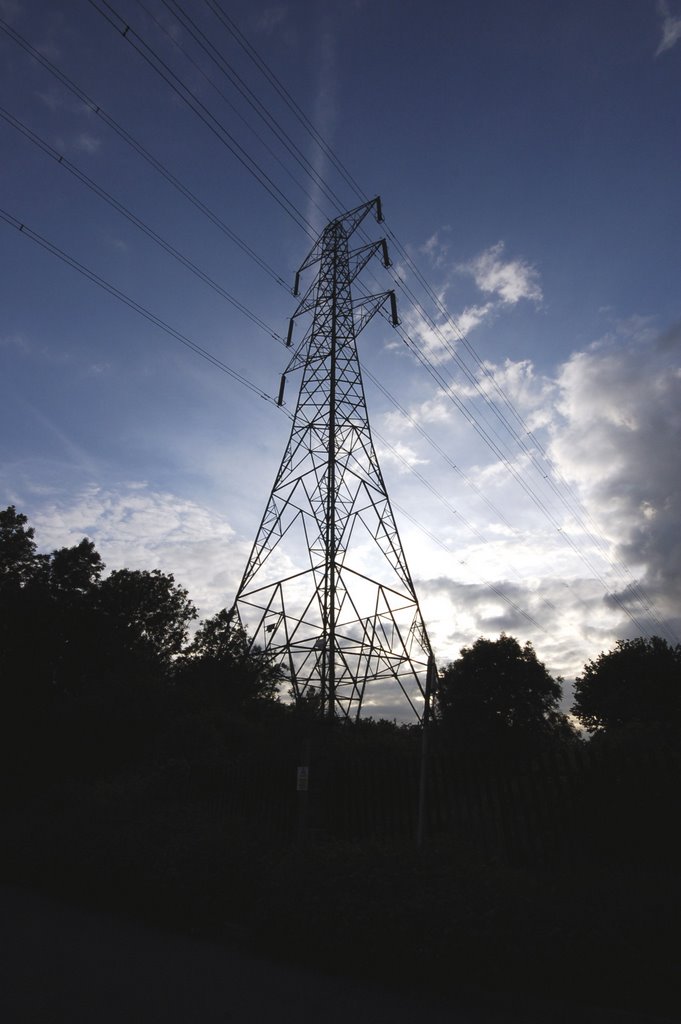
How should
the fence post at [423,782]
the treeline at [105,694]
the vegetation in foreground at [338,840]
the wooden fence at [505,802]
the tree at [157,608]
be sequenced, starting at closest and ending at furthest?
the vegetation in foreground at [338,840]
the wooden fence at [505,802]
the fence post at [423,782]
the treeline at [105,694]
the tree at [157,608]

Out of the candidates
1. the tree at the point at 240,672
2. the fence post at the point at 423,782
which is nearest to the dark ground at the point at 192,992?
the fence post at the point at 423,782

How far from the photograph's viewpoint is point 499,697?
45.5m

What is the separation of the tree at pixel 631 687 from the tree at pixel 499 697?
8.56ft

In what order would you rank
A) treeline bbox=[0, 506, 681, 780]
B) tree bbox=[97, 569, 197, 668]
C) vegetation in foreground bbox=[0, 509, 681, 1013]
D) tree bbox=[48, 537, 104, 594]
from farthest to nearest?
1. tree bbox=[97, 569, 197, 668]
2. tree bbox=[48, 537, 104, 594]
3. treeline bbox=[0, 506, 681, 780]
4. vegetation in foreground bbox=[0, 509, 681, 1013]

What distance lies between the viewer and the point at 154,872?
25.5 feet

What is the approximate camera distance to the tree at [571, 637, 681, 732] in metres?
39.9

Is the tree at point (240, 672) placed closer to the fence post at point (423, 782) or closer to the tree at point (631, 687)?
the fence post at point (423, 782)

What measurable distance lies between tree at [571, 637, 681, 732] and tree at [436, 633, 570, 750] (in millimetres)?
2610

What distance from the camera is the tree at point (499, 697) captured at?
144 feet

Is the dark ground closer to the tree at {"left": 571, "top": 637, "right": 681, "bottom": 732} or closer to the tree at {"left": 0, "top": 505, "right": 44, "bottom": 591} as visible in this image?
the tree at {"left": 0, "top": 505, "right": 44, "bottom": 591}

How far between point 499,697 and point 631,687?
9643 millimetres

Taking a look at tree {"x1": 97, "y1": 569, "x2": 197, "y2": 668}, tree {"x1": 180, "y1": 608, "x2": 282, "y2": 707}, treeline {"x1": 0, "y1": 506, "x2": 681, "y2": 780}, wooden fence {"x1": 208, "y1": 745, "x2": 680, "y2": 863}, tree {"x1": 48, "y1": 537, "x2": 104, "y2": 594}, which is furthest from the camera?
tree {"x1": 97, "y1": 569, "x2": 197, "y2": 668}

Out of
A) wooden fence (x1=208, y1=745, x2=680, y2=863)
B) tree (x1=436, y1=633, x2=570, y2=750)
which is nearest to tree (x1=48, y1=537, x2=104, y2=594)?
wooden fence (x1=208, y1=745, x2=680, y2=863)

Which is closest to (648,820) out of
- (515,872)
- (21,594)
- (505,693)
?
(515,872)
